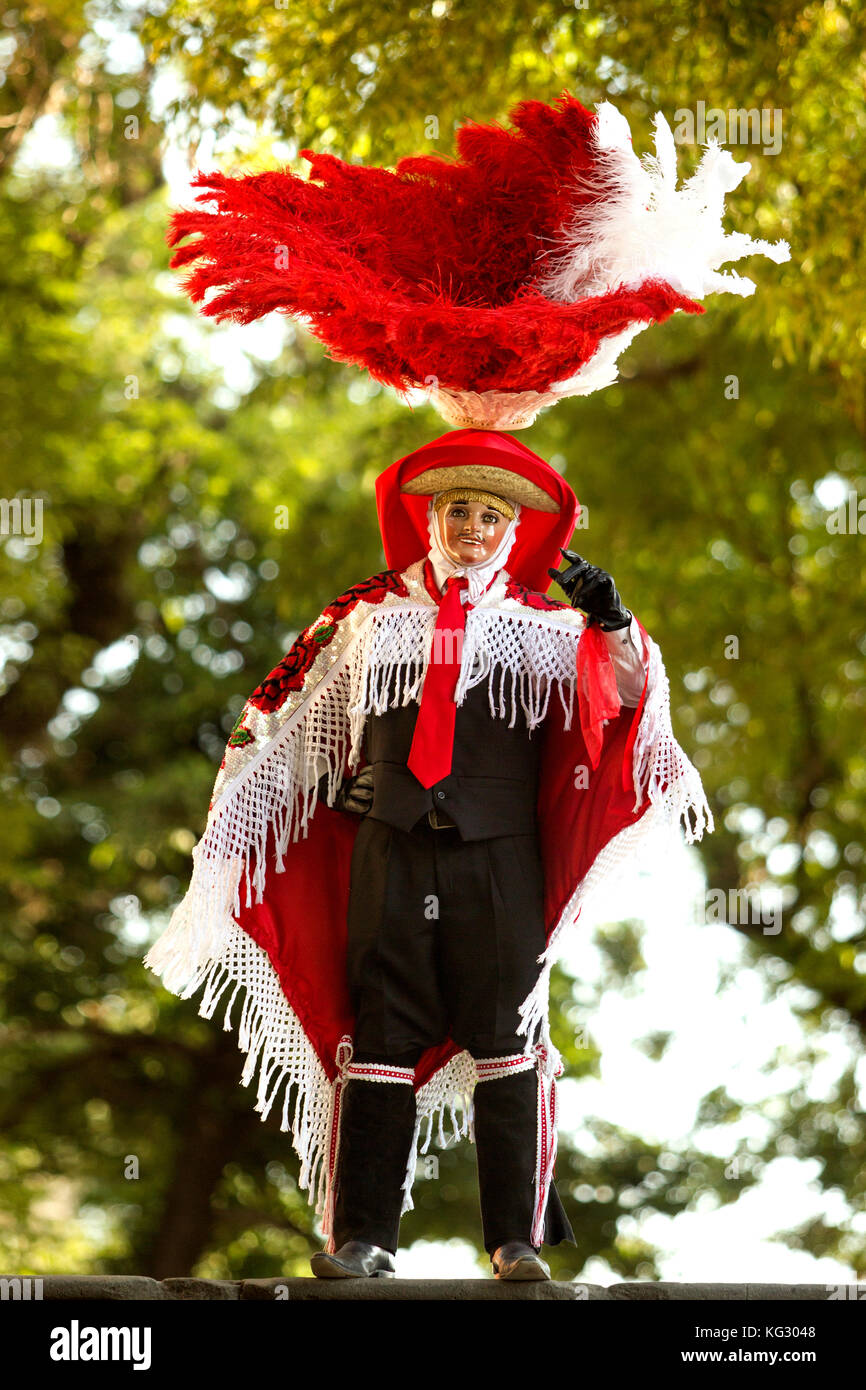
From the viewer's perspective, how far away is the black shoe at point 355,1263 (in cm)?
286

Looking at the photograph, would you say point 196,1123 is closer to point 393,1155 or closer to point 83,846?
point 83,846

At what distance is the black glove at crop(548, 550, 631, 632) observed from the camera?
9.82 feet

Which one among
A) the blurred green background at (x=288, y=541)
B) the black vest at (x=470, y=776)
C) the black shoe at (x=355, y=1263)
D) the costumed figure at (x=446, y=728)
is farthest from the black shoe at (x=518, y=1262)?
the blurred green background at (x=288, y=541)

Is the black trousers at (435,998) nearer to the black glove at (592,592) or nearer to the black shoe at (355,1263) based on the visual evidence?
the black shoe at (355,1263)

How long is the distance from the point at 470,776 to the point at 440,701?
0.17m

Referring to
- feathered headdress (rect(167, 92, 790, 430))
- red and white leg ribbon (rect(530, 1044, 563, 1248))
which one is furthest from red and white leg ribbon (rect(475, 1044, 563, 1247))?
feathered headdress (rect(167, 92, 790, 430))

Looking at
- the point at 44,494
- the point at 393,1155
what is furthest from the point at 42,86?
the point at 393,1155

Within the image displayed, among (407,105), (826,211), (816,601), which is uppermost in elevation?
(407,105)

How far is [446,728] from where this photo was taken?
308 centimetres

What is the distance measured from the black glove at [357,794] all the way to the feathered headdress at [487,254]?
2.63ft
